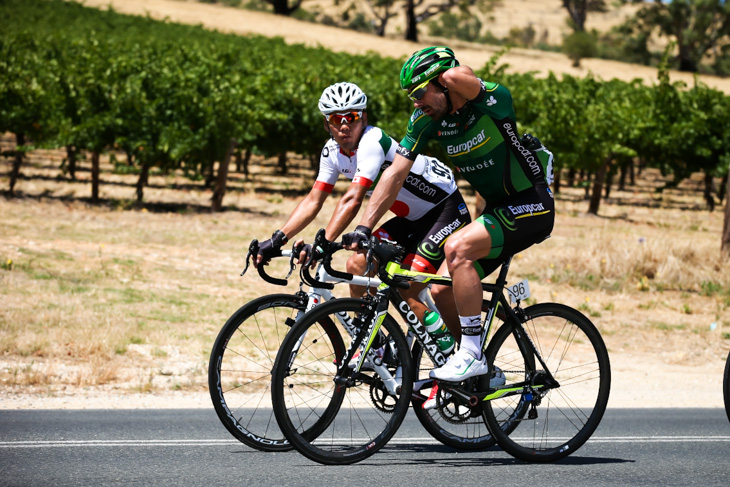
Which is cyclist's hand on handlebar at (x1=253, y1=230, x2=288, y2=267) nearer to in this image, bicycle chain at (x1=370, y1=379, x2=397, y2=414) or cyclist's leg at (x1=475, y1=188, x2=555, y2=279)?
bicycle chain at (x1=370, y1=379, x2=397, y2=414)

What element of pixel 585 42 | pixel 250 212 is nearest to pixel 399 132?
pixel 250 212

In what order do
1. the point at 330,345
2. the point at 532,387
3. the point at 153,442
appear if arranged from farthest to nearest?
1. the point at 153,442
2. the point at 532,387
3. the point at 330,345

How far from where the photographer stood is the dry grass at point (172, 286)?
8.92 m

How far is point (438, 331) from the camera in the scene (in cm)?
543

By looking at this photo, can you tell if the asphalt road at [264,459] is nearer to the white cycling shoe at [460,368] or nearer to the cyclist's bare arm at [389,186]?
the white cycling shoe at [460,368]

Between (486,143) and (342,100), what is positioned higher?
(342,100)

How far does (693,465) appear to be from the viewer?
5.74m

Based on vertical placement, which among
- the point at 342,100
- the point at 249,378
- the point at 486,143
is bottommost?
the point at 249,378

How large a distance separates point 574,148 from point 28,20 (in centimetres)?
3593

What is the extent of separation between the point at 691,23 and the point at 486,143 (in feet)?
301

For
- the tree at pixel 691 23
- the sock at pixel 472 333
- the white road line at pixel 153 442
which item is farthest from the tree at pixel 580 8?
the sock at pixel 472 333

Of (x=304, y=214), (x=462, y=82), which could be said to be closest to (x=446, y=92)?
(x=462, y=82)

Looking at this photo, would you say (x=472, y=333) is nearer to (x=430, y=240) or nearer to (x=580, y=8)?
(x=430, y=240)

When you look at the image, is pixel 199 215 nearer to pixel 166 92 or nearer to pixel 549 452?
pixel 166 92
